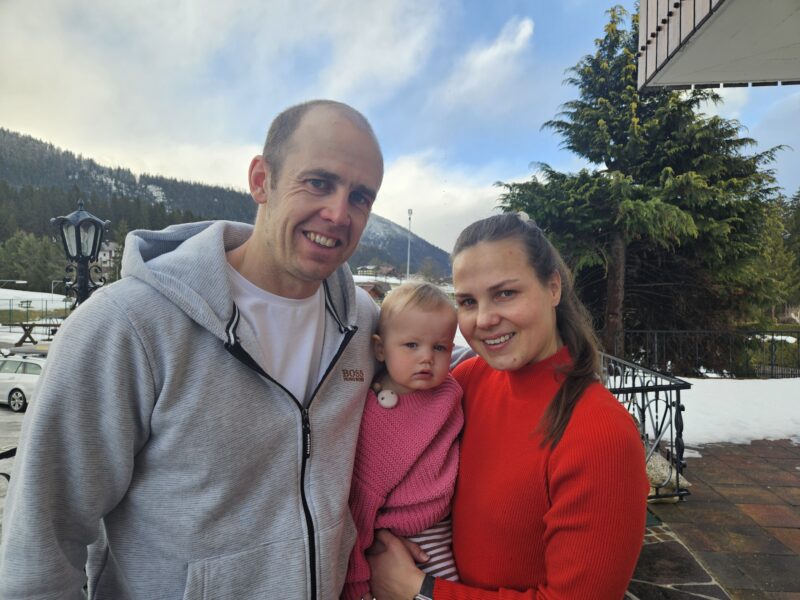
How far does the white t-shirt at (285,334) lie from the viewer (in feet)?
4.64

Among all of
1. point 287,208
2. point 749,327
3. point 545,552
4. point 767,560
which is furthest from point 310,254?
point 749,327

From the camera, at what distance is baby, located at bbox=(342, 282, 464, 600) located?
1.41 m

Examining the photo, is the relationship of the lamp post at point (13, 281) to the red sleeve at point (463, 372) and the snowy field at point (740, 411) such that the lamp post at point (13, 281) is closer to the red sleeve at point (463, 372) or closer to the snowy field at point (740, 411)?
the snowy field at point (740, 411)

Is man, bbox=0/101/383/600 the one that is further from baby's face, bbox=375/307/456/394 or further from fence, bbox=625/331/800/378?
fence, bbox=625/331/800/378

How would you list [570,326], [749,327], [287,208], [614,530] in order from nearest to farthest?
1. [614,530]
2. [287,208]
3. [570,326]
4. [749,327]

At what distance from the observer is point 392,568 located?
1367 millimetres

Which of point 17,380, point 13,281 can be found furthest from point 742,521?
point 13,281

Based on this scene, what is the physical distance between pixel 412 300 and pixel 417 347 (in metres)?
0.18

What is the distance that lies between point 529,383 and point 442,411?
1.02ft

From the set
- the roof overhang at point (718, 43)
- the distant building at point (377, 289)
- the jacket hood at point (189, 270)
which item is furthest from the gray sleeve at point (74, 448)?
the roof overhang at point (718, 43)

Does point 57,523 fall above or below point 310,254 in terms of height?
below

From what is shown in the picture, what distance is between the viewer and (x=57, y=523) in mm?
1101

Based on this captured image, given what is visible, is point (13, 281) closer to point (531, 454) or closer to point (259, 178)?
point (259, 178)

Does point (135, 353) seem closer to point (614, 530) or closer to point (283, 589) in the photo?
point (283, 589)
